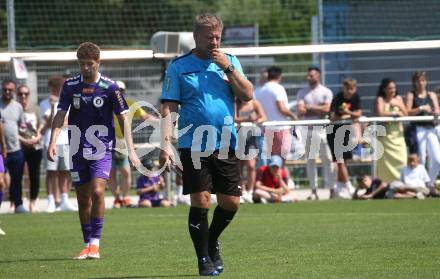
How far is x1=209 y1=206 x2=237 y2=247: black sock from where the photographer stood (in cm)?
908

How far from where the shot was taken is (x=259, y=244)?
11.4 meters

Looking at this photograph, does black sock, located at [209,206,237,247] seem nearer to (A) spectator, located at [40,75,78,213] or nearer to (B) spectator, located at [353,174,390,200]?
(A) spectator, located at [40,75,78,213]

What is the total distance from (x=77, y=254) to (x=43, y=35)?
16.8 meters

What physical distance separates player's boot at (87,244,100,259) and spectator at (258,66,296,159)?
8.87 meters

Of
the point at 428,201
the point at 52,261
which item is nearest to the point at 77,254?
the point at 52,261

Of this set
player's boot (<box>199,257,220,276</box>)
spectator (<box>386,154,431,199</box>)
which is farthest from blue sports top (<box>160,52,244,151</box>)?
spectator (<box>386,154,431,199</box>)

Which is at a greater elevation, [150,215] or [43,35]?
[43,35]

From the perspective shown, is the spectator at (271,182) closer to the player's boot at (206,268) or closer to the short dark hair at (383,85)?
the short dark hair at (383,85)

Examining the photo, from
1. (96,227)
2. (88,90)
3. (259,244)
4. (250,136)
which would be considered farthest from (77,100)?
(250,136)

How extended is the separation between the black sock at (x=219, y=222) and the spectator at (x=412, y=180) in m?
9.96

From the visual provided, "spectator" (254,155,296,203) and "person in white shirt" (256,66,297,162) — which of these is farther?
"person in white shirt" (256,66,297,162)

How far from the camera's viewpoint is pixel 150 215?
16625mm

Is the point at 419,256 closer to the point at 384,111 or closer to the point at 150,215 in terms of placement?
the point at 150,215

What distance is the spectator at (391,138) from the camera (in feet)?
62.3
